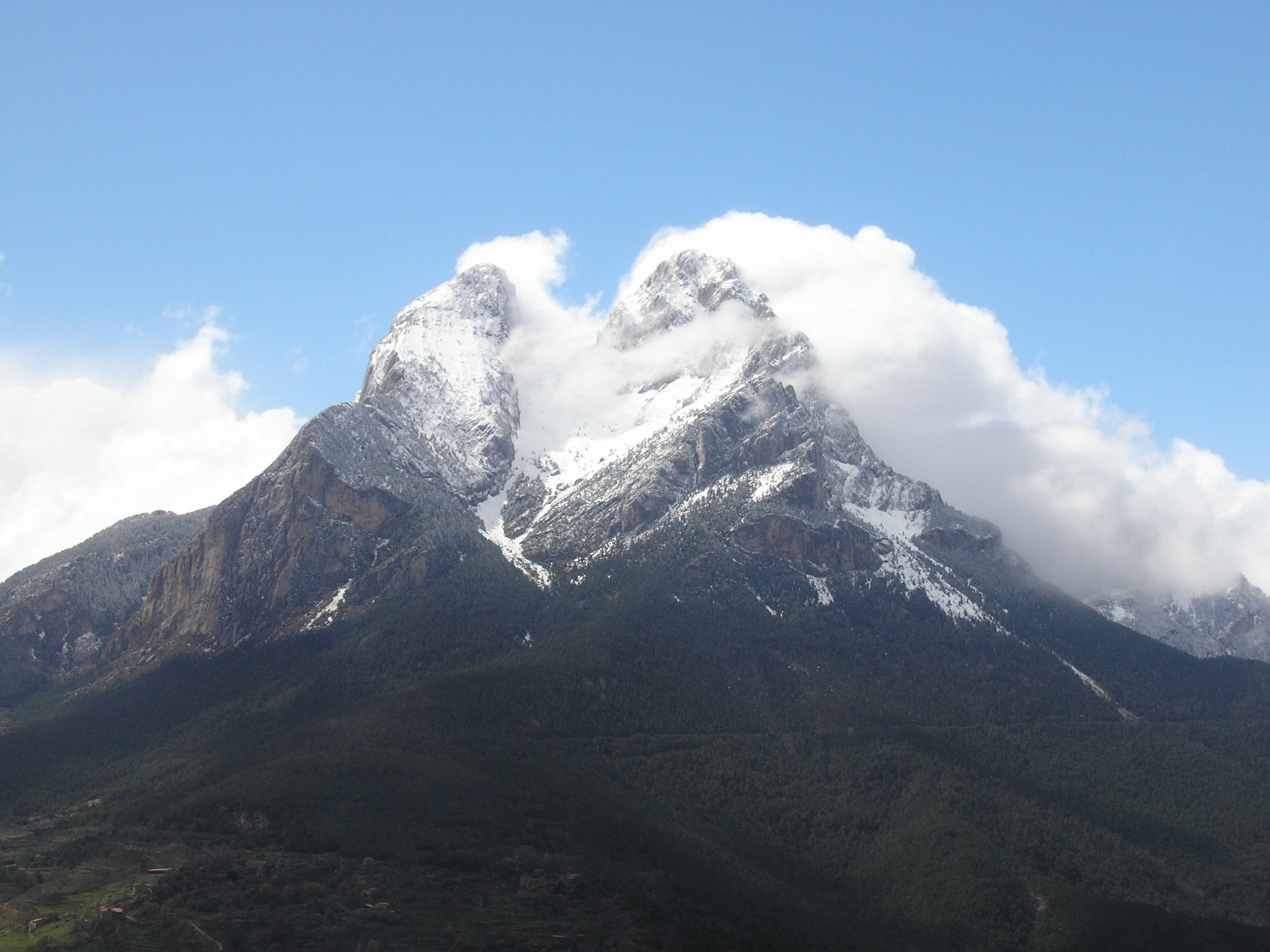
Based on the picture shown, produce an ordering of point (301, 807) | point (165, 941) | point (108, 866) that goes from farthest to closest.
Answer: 1. point (301, 807)
2. point (108, 866)
3. point (165, 941)

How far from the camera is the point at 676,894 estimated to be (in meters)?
160

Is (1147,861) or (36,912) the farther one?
(1147,861)

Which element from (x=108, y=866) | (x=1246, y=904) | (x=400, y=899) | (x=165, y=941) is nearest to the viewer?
(x=165, y=941)

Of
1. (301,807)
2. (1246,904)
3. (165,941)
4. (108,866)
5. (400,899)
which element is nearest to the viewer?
(165,941)

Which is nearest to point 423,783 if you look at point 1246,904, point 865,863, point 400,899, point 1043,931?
point 400,899

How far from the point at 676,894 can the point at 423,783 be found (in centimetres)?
4935

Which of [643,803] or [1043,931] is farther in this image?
[643,803]

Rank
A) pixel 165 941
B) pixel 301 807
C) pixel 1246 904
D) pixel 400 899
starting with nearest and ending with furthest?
pixel 165 941
pixel 400 899
pixel 301 807
pixel 1246 904

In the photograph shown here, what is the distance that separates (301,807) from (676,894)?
61.3 meters

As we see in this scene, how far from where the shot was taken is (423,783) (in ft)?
610

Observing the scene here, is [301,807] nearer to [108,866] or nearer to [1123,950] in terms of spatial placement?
[108,866]

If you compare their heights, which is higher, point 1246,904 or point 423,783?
point 423,783

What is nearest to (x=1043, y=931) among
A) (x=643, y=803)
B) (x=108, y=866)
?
(x=643, y=803)

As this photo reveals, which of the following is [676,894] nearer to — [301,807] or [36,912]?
[301,807]
